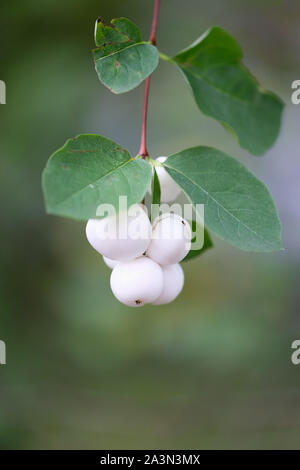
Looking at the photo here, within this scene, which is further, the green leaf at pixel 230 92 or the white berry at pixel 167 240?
the green leaf at pixel 230 92

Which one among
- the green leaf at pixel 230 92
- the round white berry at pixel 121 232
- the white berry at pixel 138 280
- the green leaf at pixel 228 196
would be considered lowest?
the white berry at pixel 138 280

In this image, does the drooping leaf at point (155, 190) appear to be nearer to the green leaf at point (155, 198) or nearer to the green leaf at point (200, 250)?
the green leaf at point (155, 198)

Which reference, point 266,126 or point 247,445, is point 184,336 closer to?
point 247,445

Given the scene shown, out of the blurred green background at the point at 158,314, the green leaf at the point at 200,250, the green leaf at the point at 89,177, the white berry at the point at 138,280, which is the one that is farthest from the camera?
the blurred green background at the point at 158,314

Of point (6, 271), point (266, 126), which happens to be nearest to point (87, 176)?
point (266, 126)

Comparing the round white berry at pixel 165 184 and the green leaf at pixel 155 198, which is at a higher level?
the round white berry at pixel 165 184

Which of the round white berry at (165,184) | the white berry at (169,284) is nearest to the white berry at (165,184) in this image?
the round white berry at (165,184)

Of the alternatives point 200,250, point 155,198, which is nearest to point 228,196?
point 155,198
